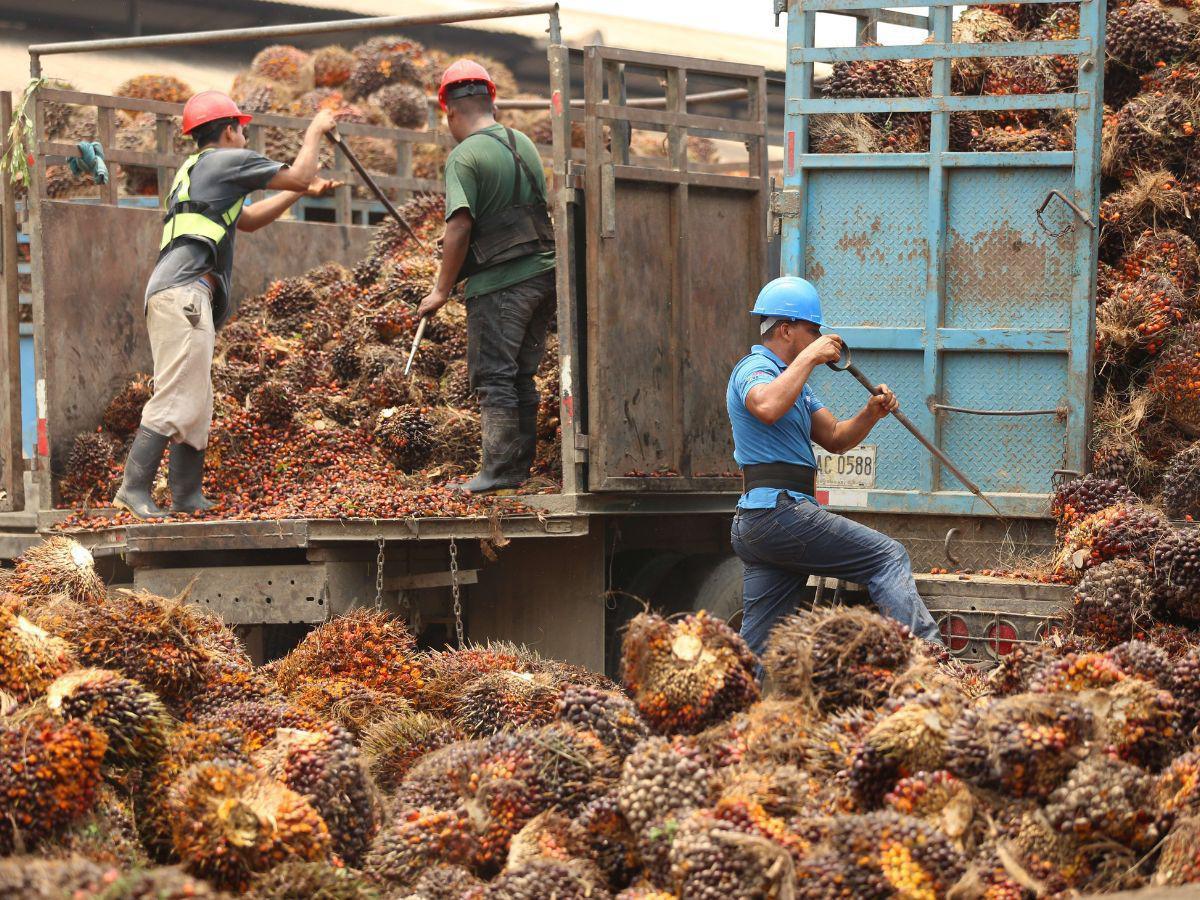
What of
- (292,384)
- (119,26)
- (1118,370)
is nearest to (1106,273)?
(1118,370)

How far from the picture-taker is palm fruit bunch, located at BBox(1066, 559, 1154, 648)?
18.9 ft

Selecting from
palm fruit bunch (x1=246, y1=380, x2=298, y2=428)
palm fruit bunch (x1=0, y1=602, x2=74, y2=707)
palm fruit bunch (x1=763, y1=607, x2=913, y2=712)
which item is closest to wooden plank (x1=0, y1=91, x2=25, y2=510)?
palm fruit bunch (x1=246, y1=380, x2=298, y2=428)

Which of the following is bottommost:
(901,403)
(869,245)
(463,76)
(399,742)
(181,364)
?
(399,742)

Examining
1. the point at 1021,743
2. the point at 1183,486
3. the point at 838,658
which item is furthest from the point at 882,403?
the point at 1021,743

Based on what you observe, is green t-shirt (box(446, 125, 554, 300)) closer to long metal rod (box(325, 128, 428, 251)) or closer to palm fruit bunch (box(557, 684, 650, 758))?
long metal rod (box(325, 128, 428, 251))

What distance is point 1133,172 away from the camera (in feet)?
25.1

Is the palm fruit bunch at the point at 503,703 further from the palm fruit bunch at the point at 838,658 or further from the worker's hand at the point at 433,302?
the worker's hand at the point at 433,302

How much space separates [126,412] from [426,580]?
7.77 feet

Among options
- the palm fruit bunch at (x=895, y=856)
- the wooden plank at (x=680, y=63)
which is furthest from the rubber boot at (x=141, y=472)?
the palm fruit bunch at (x=895, y=856)

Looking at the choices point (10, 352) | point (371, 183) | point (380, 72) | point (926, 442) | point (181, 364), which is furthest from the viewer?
point (380, 72)

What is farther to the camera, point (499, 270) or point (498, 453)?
point (499, 270)

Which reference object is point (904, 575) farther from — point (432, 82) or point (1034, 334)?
point (432, 82)

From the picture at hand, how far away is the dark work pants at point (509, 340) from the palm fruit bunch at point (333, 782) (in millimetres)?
3229

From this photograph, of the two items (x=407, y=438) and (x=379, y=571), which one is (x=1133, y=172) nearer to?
(x=407, y=438)
